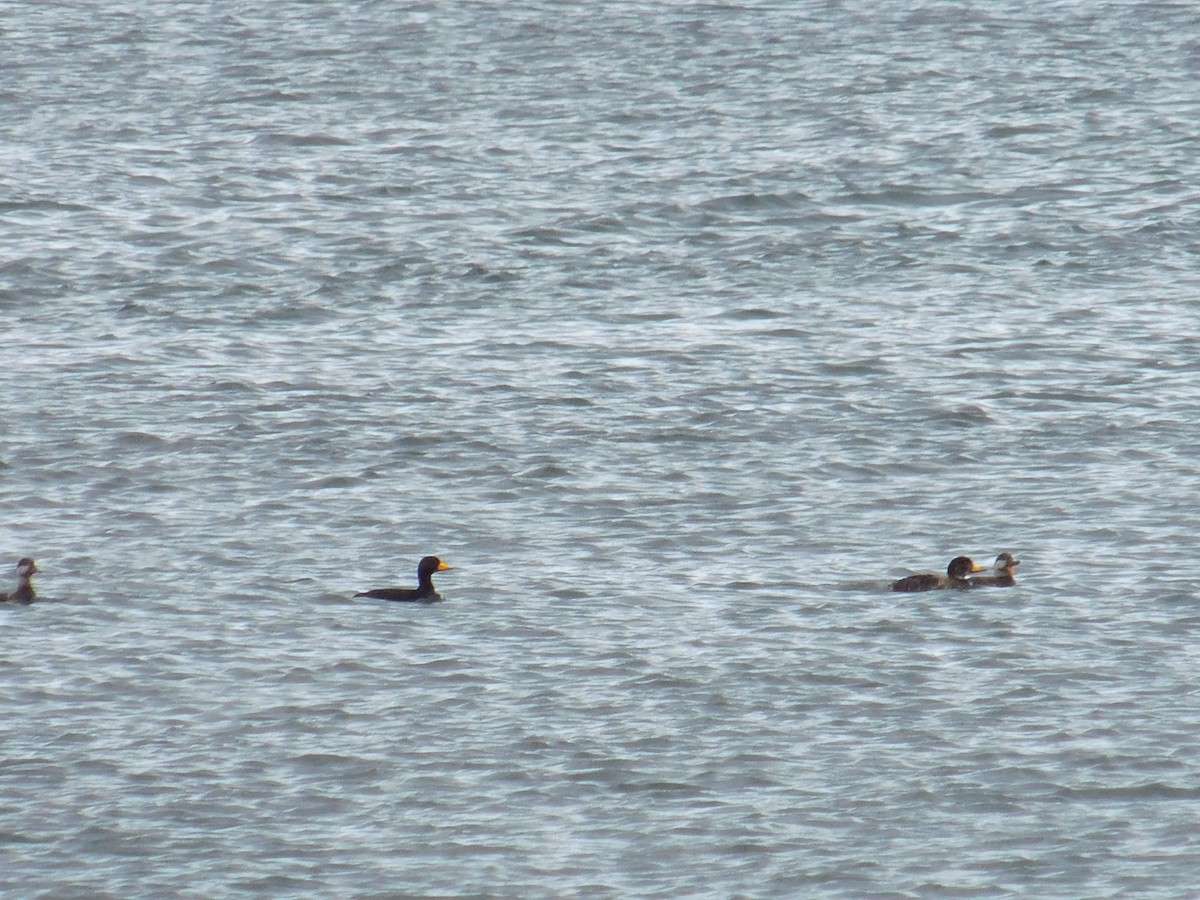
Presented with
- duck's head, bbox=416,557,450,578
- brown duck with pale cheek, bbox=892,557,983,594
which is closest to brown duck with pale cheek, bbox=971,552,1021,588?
brown duck with pale cheek, bbox=892,557,983,594

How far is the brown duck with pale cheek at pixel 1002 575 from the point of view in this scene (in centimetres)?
1677

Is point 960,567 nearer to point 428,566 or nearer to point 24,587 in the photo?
point 428,566

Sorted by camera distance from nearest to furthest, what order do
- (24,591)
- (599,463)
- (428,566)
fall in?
1. (24,591)
2. (428,566)
3. (599,463)

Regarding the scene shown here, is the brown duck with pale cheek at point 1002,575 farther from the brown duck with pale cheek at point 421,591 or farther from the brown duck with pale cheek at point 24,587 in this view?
the brown duck with pale cheek at point 24,587

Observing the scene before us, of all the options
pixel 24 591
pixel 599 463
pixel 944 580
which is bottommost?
pixel 944 580

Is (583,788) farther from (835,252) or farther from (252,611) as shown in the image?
(835,252)

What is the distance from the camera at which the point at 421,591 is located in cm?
1667

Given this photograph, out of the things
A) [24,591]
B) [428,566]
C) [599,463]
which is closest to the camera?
[24,591]

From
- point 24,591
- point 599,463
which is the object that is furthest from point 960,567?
point 24,591

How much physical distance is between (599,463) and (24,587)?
18.3ft

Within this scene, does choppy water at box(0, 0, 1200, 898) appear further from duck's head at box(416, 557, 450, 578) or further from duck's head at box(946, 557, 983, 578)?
duck's head at box(946, 557, 983, 578)

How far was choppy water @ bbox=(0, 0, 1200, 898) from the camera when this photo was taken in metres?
13.1

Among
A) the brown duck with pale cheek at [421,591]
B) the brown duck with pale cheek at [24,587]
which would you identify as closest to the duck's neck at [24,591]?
the brown duck with pale cheek at [24,587]

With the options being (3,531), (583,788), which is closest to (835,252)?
(3,531)
